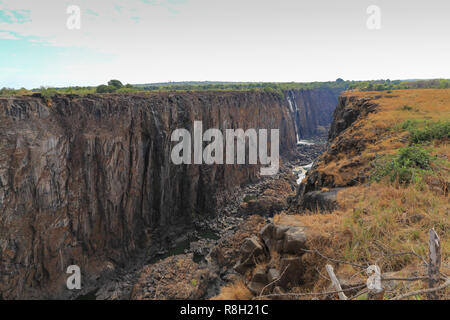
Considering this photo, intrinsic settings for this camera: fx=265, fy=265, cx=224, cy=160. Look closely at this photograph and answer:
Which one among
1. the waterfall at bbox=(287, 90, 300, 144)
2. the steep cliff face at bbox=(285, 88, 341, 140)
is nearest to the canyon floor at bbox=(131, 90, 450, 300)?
the waterfall at bbox=(287, 90, 300, 144)

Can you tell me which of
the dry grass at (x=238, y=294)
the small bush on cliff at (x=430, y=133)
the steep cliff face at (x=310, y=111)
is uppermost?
the steep cliff face at (x=310, y=111)

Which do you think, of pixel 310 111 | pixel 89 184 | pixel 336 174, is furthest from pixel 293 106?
pixel 336 174

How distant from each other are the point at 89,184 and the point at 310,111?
79564mm

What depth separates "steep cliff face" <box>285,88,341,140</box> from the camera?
78500 mm

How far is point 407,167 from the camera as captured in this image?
9.74 meters

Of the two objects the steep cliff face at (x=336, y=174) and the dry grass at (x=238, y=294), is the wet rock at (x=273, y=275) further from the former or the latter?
the steep cliff face at (x=336, y=174)

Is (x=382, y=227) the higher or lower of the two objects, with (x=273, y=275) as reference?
higher

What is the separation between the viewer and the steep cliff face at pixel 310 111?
78500 mm

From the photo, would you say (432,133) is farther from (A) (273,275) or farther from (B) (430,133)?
(A) (273,275)

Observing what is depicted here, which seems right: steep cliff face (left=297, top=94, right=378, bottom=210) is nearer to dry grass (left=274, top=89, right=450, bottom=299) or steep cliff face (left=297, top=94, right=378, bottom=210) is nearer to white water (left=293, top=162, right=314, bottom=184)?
dry grass (left=274, top=89, right=450, bottom=299)
